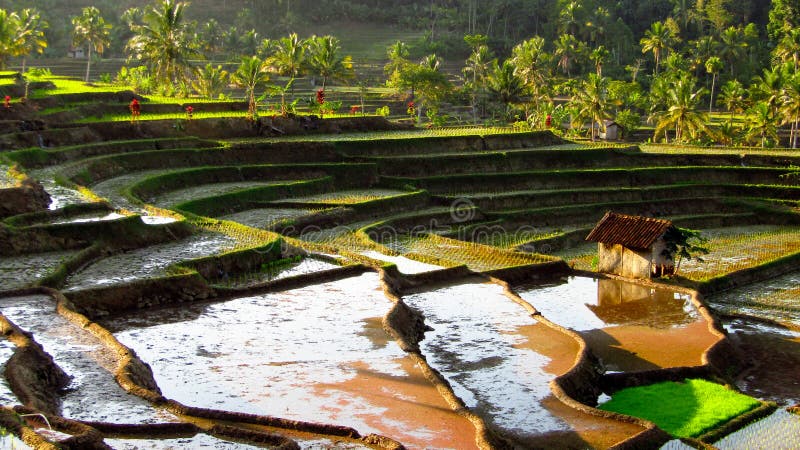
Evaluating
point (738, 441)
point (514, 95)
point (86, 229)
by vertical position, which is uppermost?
point (514, 95)

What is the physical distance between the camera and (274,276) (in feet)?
56.0

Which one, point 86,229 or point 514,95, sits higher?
point 514,95

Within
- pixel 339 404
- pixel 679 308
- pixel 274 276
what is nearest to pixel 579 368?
pixel 339 404

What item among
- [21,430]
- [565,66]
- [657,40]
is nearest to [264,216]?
[21,430]

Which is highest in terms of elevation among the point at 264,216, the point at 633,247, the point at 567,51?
the point at 567,51

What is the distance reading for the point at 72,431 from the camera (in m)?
8.80

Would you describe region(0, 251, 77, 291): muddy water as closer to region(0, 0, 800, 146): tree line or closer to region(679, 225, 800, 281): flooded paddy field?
region(679, 225, 800, 281): flooded paddy field

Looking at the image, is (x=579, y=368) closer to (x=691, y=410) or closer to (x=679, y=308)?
(x=691, y=410)

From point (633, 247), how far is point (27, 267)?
11500 millimetres

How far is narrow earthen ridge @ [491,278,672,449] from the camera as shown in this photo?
1064 centimetres

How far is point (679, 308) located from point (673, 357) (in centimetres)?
299

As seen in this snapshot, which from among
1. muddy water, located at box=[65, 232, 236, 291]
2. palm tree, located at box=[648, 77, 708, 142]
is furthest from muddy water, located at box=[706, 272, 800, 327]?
palm tree, located at box=[648, 77, 708, 142]

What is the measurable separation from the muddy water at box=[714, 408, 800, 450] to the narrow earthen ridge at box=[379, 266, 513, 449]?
3.16 meters

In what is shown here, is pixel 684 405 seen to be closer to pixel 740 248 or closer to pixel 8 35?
pixel 740 248
